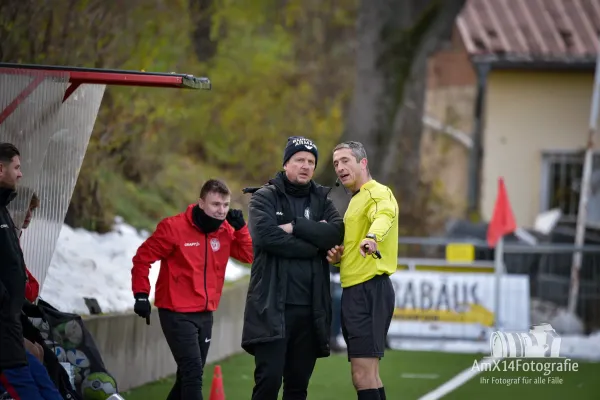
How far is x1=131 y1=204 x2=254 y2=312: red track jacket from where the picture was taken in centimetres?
988

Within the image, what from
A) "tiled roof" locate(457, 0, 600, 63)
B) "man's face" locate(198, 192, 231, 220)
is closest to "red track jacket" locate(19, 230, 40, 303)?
"man's face" locate(198, 192, 231, 220)

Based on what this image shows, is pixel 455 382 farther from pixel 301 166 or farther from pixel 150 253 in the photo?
pixel 301 166

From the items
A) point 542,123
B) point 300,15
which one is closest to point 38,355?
point 542,123

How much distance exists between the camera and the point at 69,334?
32.4 ft

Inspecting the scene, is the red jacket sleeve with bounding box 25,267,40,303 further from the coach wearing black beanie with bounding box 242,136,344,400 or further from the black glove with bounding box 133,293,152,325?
the coach wearing black beanie with bounding box 242,136,344,400

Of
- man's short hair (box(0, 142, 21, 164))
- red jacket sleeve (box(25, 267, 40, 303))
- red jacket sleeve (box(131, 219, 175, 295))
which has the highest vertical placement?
man's short hair (box(0, 142, 21, 164))

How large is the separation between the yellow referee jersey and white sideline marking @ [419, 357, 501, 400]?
3.59 metres

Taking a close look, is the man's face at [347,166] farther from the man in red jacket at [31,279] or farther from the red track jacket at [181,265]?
the man in red jacket at [31,279]

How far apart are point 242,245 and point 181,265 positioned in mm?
601

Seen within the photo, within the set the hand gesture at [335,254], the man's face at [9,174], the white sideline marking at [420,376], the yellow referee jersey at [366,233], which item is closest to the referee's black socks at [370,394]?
the yellow referee jersey at [366,233]

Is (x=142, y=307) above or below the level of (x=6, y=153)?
below

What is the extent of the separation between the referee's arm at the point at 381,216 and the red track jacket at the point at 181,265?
5.07 ft

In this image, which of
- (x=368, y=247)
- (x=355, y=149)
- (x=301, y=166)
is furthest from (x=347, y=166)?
(x=368, y=247)

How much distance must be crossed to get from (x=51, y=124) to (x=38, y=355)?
1734 millimetres
